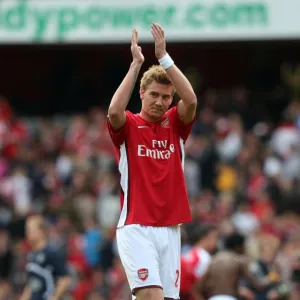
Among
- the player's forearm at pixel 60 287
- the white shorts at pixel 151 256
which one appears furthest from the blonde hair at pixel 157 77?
the player's forearm at pixel 60 287

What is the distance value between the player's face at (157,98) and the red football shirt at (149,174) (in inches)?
5.4

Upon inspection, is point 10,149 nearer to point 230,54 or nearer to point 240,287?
point 230,54

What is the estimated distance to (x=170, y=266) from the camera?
27.8 ft

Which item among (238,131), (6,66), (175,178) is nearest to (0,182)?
(238,131)

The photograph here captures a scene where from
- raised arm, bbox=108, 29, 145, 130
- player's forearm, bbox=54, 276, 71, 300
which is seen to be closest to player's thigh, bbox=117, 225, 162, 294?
raised arm, bbox=108, 29, 145, 130

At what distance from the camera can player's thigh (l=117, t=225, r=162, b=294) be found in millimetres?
8250

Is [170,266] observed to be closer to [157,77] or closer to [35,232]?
[157,77]

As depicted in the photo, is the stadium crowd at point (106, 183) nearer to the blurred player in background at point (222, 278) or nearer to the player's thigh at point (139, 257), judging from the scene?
the blurred player in background at point (222, 278)

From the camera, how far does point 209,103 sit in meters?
21.4

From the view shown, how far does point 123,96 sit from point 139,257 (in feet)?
4.32

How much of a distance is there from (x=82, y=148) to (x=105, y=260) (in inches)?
153

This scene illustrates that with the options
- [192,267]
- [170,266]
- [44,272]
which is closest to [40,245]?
[44,272]

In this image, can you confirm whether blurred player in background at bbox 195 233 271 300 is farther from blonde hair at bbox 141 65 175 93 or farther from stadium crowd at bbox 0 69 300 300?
stadium crowd at bbox 0 69 300 300

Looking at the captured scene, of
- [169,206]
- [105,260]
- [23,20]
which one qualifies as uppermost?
[23,20]
